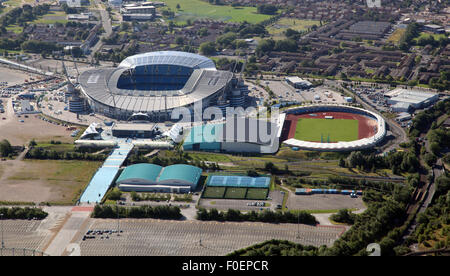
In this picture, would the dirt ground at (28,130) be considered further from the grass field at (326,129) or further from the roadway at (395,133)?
the roadway at (395,133)

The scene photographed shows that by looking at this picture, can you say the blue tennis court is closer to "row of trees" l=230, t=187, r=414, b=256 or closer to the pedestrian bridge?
"row of trees" l=230, t=187, r=414, b=256

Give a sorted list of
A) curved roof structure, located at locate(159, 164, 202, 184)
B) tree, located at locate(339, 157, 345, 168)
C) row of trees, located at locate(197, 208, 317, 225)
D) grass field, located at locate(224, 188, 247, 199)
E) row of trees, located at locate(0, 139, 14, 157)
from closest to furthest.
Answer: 1. row of trees, located at locate(197, 208, 317, 225)
2. grass field, located at locate(224, 188, 247, 199)
3. curved roof structure, located at locate(159, 164, 202, 184)
4. tree, located at locate(339, 157, 345, 168)
5. row of trees, located at locate(0, 139, 14, 157)

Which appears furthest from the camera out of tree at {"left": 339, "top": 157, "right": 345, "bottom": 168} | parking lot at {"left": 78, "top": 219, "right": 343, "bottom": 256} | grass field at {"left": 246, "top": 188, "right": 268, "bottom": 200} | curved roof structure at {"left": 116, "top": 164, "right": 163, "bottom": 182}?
tree at {"left": 339, "top": 157, "right": 345, "bottom": 168}

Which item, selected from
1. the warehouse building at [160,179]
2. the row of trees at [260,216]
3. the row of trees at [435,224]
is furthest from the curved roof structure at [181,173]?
the row of trees at [435,224]

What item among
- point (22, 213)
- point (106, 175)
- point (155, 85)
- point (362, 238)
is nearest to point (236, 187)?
point (106, 175)

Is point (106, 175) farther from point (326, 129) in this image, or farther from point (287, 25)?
point (287, 25)

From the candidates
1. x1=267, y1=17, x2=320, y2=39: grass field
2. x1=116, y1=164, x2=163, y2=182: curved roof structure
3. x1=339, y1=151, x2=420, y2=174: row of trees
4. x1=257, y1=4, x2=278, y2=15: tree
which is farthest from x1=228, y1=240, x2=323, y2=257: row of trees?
x1=257, y1=4, x2=278, y2=15: tree
